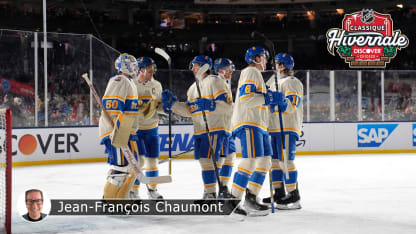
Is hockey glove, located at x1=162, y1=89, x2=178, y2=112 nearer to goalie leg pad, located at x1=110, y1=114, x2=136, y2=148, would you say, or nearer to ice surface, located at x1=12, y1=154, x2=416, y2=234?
goalie leg pad, located at x1=110, y1=114, x2=136, y2=148

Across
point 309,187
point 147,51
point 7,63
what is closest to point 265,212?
point 309,187

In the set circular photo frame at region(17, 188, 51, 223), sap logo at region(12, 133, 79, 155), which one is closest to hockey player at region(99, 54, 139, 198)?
circular photo frame at region(17, 188, 51, 223)

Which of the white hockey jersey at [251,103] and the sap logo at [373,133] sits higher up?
the white hockey jersey at [251,103]

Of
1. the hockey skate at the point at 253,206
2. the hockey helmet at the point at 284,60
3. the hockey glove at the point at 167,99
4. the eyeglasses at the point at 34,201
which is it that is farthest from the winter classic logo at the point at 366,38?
the eyeglasses at the point at 34,201

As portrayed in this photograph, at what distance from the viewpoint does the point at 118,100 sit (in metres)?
4.77

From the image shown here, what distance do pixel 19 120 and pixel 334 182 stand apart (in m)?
5.62

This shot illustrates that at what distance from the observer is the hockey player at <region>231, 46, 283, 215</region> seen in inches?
187

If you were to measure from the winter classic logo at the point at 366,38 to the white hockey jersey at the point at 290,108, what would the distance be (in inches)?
568

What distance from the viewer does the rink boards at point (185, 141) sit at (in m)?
10.0

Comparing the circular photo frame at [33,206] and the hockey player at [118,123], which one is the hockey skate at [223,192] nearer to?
the hockey player at [118,123]

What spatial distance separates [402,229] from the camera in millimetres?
4371

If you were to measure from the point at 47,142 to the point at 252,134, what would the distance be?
6.29 m

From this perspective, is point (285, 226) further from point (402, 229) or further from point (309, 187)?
point (309, 187)

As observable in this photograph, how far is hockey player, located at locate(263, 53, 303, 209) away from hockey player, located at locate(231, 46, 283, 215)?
506 mm
